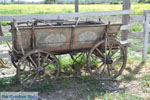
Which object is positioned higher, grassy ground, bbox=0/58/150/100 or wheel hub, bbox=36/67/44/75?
wheel hub, bbox=36/67/44/75

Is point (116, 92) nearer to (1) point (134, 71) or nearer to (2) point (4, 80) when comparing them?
(1) point (134, 71)

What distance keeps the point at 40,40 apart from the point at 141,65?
3.11 meters

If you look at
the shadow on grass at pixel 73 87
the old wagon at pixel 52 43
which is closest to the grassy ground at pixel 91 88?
the shadow on grass at pixel 73 87

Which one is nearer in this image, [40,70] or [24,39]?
[24,39]

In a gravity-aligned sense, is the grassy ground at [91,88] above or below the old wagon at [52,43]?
below

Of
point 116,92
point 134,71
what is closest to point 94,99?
point 116,92

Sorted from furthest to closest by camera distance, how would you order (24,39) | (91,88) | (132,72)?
(132,72)
(91,88)
(24,39)

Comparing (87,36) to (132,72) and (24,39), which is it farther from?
(132,72)

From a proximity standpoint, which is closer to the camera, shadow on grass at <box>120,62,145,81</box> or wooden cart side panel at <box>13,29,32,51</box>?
wooden cart side panel at <box>13,29,32,51</box>

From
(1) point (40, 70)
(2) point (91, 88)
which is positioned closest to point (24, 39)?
(1) point (40, 70)

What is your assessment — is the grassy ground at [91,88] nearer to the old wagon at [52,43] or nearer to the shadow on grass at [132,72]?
the shadow on grass at [132,72]

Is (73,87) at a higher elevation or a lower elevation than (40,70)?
lower

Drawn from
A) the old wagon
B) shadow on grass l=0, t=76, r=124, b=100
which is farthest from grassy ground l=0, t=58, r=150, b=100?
the old wagon

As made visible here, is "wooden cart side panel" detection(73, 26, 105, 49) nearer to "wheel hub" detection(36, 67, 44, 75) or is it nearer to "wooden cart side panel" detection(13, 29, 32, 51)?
"wheel hub" detection(36, 67, 44, 75)
